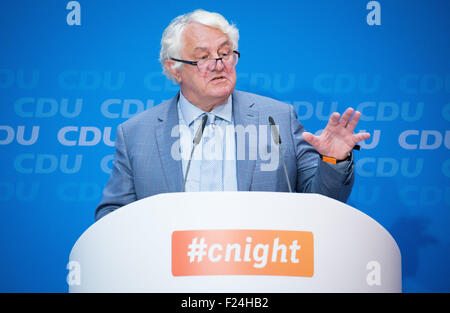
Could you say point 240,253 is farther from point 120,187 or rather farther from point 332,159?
point 120,187

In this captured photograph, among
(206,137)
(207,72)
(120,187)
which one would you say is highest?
(207,72)

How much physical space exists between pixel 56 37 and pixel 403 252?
2.31m

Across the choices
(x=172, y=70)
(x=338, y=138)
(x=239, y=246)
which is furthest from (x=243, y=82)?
(x=239, y=246)

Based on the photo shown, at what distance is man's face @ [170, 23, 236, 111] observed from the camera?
7.30ft

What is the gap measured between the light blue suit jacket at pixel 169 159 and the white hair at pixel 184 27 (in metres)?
0.23

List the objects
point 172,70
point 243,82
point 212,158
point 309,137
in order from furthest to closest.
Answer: point 243,82 < point 172,70 < point 212,158 < point 309,137

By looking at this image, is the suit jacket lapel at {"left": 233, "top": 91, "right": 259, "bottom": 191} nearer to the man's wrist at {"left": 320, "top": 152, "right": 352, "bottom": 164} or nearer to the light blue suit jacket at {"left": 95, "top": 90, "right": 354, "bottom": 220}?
the light blue suit jacket at {"left": 95, "top": 90, "right": 354, "bottom": 220}

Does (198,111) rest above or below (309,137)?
above

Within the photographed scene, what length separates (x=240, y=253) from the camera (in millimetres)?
1229

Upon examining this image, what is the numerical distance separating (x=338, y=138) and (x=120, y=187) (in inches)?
38.1

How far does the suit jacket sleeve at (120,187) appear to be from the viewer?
2.18 m
